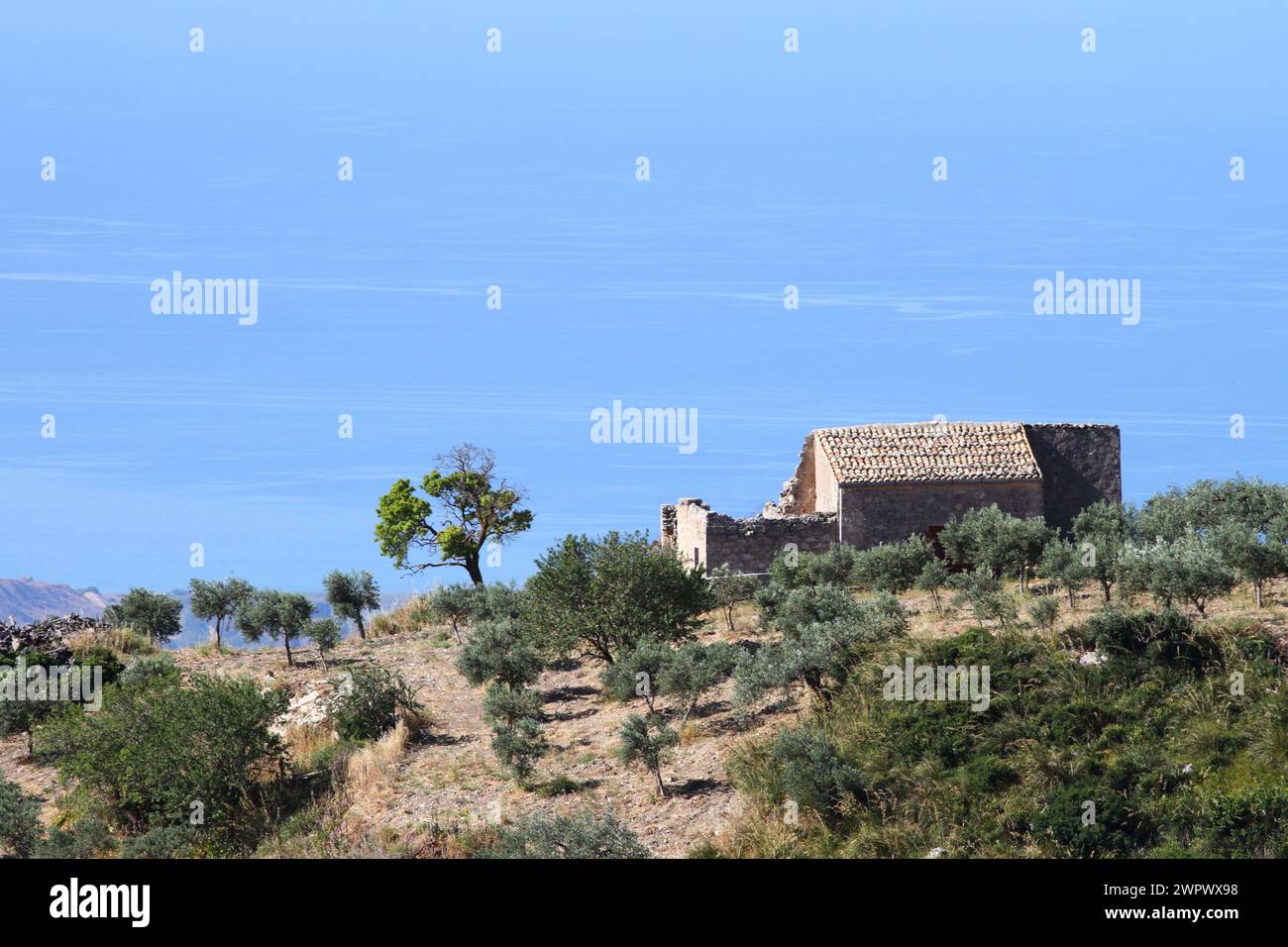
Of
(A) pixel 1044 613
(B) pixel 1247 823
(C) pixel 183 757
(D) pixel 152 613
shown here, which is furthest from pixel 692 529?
(B) pixel 1247 823

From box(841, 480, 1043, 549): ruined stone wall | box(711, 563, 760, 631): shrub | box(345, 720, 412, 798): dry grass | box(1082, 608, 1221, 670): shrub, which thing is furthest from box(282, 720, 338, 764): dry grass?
box(841, 480, 1043, 549): ruined stone wall

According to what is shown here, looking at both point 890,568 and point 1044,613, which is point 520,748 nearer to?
point 1044,613

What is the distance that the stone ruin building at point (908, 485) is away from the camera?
127ft

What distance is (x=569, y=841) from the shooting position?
19312 mm

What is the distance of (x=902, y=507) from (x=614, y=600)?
12877 millimetres

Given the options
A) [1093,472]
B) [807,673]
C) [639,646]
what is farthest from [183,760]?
[1093,472]

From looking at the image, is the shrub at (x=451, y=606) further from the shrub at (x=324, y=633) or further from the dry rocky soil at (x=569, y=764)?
the dry rocky soil at (x=569, y=764)

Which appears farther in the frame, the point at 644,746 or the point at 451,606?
the point at 451,606

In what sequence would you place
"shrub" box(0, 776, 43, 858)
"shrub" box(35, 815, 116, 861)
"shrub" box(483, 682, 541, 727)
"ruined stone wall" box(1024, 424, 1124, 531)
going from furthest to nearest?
"ruined stone wall" box(1024, 424, 1124, 531), "shrub" box(483, 682, 541, 727), "shrub" box(0, 776, 43, 858), "shrub" box(35, 815, 116, 861)

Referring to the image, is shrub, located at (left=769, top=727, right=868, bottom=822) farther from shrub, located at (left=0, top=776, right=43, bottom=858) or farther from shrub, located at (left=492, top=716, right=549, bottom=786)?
shrub, located at (left=0, top=776, right=43, bottom=858)

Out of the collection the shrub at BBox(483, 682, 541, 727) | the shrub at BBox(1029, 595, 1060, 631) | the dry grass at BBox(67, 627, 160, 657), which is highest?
the shrub at BBox(1029, 595, 1060, 631)

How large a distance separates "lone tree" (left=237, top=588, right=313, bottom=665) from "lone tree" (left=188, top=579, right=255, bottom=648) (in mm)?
1232

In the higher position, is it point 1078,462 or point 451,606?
point 1078,462

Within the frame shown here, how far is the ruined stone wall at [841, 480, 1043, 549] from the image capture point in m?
39.2
